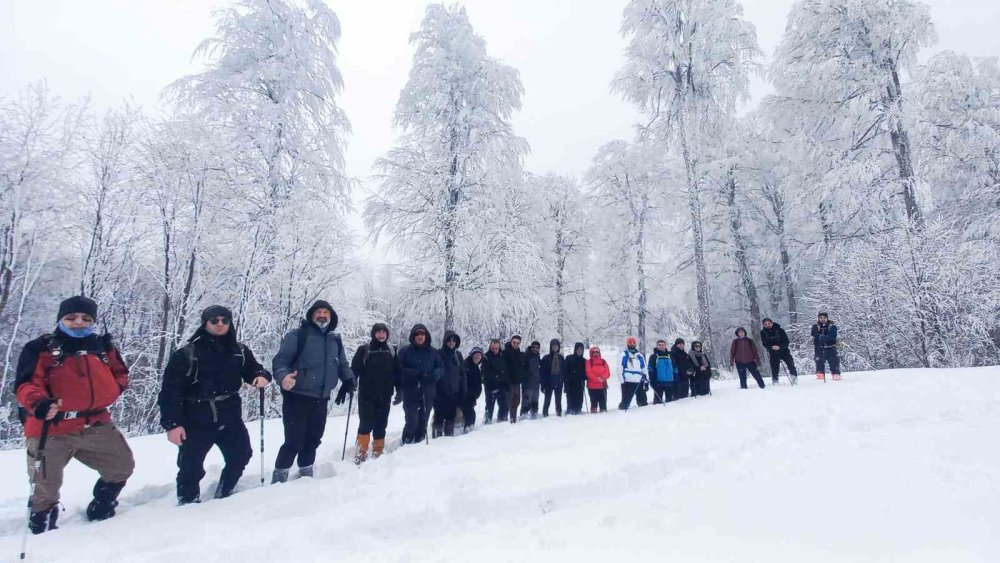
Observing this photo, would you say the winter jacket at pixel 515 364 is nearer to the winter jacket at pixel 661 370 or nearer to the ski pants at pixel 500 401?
the ski pants at pixel 500 401

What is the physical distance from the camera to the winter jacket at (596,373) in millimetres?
10047

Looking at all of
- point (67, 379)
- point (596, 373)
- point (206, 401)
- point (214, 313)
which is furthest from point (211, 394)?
point (596, 373)

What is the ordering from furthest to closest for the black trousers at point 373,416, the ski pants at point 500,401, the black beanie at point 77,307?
the ski pants at point 500,401 → the black trousers at point 373,416 → the black beanie at point 77,307

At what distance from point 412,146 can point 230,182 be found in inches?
198

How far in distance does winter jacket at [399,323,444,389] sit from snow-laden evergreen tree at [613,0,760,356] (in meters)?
10.0

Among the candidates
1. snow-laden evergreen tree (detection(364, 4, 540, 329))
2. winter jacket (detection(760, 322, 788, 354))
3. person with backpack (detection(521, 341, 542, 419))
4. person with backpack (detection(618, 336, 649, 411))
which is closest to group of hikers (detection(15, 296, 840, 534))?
person with backpack (detection(521, 341, 542, 419))

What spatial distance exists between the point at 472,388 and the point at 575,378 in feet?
8.22

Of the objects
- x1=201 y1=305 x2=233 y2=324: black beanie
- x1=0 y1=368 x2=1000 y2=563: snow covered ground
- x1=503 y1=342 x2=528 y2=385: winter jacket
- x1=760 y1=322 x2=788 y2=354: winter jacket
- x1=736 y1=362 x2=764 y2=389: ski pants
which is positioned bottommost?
x1=0 y1=368 x2=1000 y2=563: snow covered ground

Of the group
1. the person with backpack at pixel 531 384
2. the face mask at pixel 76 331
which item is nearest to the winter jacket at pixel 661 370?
the person with backpack at pixel 531 384

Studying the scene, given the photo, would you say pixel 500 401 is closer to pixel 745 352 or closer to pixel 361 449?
pixel 361 449

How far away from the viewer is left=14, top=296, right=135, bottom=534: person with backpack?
142 inches

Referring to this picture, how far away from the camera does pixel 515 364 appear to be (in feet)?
31.1

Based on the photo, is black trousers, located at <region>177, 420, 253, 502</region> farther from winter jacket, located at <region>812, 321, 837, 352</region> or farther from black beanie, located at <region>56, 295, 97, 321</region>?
winter jacket, located at <region>812, 321, 837, 352</region>

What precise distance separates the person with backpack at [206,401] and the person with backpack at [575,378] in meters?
6.85
